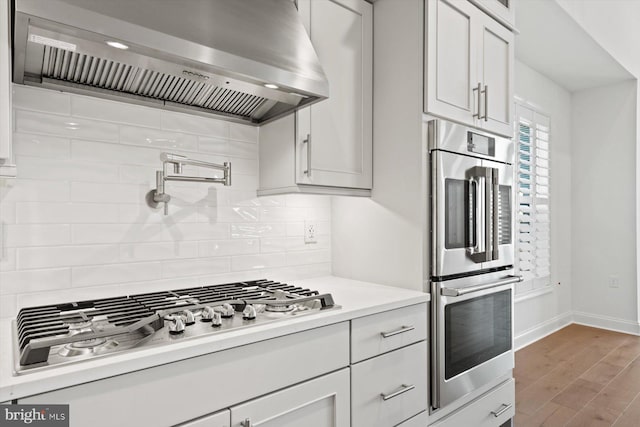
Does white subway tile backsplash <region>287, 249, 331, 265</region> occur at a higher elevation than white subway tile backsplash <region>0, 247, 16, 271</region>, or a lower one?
lower

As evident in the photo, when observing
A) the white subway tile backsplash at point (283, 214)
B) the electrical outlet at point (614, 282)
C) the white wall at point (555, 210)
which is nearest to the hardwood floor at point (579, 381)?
the white wall at point (555, 210)

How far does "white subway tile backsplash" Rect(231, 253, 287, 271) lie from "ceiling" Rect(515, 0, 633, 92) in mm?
2457

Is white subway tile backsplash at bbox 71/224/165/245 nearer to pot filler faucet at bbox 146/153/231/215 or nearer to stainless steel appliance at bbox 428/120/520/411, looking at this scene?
pot filler faucet at bbox 146/153/231/215

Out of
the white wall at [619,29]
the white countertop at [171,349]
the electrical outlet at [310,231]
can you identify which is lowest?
the white countertop at [171,349]

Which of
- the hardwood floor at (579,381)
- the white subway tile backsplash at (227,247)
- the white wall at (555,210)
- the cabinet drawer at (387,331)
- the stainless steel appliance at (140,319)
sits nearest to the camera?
the stainless steel appliance at (140,319)

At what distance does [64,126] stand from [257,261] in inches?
39.8

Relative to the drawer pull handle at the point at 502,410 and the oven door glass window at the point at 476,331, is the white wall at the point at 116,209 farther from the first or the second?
the drawer pull handle at the point at 502,410

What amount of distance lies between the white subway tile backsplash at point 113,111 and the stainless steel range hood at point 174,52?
0.04 m

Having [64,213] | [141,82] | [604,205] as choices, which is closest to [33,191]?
[64,213]

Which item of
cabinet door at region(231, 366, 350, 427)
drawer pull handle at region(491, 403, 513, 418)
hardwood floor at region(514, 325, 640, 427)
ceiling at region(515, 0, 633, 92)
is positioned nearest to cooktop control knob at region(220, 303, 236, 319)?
cabinet door at region(231, 366, 350, 427)

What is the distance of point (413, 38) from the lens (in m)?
1.93

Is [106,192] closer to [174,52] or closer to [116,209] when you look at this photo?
[116,209]

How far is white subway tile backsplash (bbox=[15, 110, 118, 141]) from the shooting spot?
1446mm

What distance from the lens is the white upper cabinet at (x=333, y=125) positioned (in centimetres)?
181
